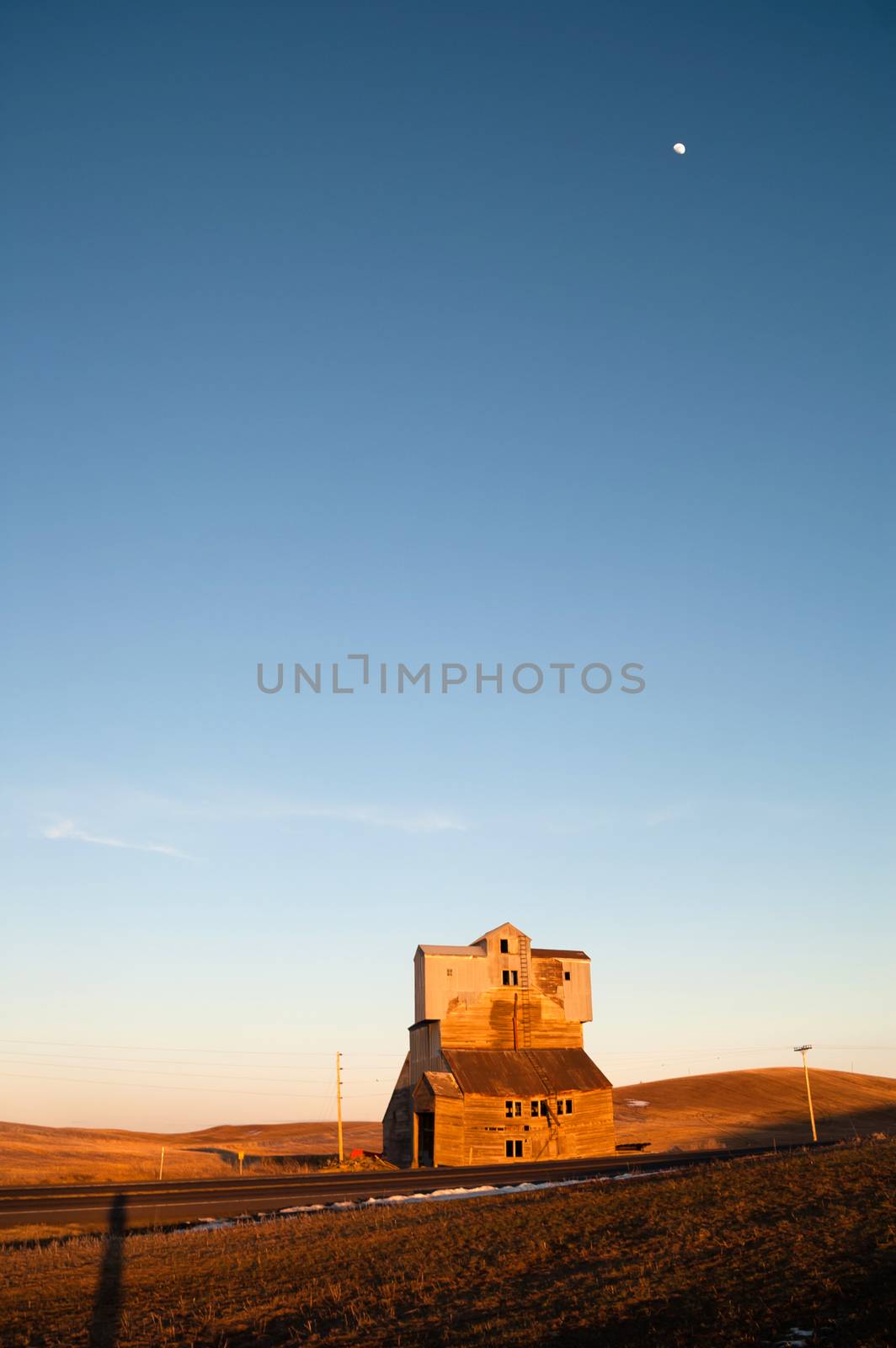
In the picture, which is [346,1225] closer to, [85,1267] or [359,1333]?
[85,1267]

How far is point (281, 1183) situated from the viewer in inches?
1726

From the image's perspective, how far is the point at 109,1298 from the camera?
727 inches

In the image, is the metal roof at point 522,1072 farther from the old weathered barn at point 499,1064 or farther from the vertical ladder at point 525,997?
the vertical ladder at point 525,997

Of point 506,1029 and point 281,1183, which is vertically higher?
point 506,1029

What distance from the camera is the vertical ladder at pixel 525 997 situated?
230ft

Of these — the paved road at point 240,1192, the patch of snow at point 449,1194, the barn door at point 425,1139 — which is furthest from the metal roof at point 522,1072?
the patch of snow at point 449,1194

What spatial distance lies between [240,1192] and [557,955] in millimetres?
38070

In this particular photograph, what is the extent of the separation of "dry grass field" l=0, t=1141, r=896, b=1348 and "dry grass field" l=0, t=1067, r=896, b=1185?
33.5m

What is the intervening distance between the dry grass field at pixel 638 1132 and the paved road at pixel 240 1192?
33.2 ft

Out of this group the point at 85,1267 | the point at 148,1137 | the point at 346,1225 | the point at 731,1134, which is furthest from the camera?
the point at 148,1137

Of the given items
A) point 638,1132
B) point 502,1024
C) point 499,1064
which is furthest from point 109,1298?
point 638,1132

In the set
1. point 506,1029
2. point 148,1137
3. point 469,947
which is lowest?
point 148,1137

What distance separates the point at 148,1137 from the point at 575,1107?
258 ft

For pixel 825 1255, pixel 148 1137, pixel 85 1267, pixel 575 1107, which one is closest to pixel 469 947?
pixel 575 1107
